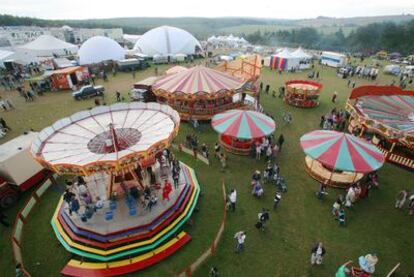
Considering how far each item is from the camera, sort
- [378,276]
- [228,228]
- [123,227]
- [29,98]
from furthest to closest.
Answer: [29,98]
[228,228]
[123,227]
[378,276]

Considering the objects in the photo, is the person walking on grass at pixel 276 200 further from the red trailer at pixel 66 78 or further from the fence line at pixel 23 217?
the red trailer at pixel 66 78

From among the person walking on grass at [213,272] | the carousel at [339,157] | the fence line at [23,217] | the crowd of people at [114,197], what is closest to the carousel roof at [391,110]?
the carousel at [339,157]

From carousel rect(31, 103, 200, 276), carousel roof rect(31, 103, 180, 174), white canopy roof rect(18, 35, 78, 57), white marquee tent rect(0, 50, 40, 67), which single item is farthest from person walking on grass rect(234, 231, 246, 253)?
white canopy roof rect(18, 35, 78, 57)

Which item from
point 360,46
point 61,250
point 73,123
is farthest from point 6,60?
point 360,46

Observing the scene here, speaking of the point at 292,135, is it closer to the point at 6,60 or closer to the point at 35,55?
the point at 6,60

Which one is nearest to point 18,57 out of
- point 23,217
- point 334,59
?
point 23,217

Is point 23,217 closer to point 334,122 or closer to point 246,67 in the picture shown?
point 334,122
